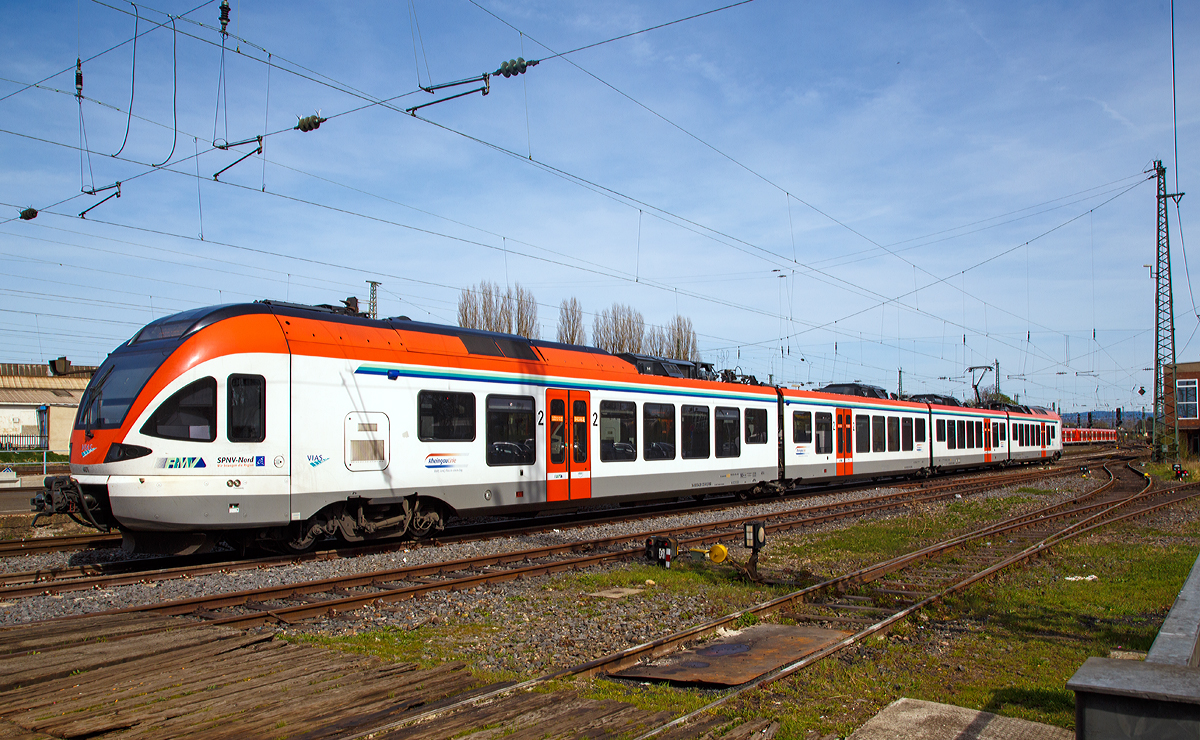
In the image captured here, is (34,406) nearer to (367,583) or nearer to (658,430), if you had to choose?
(658,430)

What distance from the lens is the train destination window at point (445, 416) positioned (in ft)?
39.4

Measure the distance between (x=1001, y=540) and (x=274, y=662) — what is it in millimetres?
12214

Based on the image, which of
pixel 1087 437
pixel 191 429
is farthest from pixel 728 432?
pixel 1087 437

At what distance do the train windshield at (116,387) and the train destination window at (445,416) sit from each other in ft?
12.0

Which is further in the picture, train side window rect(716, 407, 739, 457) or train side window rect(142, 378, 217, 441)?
train side window rect(716, 407, 739, 457)

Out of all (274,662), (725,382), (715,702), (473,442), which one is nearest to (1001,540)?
(725,382)

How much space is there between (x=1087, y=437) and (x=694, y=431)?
78791 millimetres

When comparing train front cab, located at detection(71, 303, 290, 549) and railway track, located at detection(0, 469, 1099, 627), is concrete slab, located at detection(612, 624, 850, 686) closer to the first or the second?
railway track, located at detection(0, 469, 1099, 627)

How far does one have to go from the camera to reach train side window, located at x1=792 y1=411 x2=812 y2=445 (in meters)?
21.4

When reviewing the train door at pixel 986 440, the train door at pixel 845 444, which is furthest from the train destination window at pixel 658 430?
the train door at pixel 986 440

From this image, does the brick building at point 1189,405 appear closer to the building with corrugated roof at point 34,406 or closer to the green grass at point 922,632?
the green grass at point 922,632

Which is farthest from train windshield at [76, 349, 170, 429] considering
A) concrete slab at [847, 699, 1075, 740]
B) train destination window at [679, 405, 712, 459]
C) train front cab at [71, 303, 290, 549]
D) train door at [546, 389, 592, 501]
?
A: train destination window at [679, 405, 712, 459]

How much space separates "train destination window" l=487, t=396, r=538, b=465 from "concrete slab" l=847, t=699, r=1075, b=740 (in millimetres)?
8760

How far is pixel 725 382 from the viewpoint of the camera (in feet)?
62.2
